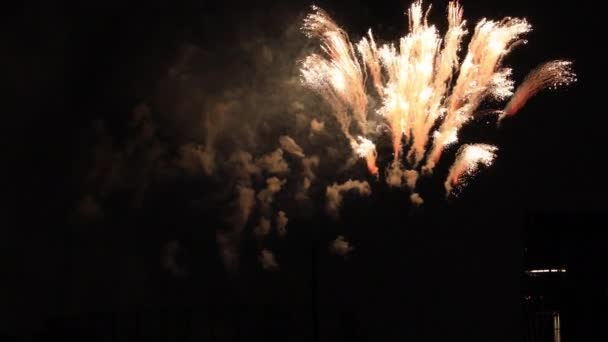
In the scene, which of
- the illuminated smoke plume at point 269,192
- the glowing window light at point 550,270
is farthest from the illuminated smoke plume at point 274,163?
the glowing window light at point 550,270

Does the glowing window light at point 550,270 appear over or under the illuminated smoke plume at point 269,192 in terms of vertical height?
under

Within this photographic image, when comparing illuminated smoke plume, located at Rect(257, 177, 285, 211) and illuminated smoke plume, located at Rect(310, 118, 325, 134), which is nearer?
illuminated smoke plume, located at Rect(310, 118, 325, 134)

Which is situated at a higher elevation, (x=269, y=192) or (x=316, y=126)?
(x=316, y=126)

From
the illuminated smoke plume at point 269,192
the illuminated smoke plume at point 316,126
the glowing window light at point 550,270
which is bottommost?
the glowing window light at point 550,270

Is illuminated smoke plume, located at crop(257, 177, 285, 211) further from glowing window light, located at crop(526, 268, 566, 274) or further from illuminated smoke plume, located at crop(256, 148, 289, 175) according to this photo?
glowing window light, located at crop(526, 268, 566, 274)

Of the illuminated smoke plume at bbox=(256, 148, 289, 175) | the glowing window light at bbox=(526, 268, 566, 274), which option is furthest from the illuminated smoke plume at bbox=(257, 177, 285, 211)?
the glowing window light at bbox=(526, 268, 566, 274)

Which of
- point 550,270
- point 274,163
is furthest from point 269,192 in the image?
point 550,270

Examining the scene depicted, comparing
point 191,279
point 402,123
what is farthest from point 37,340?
point 402,123

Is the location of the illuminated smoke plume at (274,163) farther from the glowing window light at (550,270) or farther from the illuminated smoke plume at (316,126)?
the glowing window light at (550,270)

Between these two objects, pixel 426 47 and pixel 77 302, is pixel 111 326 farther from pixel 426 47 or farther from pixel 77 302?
pixel 426 47

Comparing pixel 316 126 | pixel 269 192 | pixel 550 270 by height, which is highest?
pixel 316 126

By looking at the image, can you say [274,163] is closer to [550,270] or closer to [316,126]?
[316,126]

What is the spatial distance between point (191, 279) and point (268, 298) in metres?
3.02

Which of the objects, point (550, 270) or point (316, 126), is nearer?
point (316, 126)
